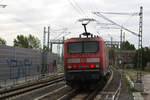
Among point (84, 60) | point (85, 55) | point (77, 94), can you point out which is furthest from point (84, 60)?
point (77, 94)

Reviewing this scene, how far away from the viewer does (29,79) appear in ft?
97.6

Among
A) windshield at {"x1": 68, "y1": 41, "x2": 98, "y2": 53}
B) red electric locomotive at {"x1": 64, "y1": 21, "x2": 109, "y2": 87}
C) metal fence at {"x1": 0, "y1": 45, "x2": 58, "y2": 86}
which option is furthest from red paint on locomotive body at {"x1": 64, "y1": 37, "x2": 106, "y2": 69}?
metal fence at {"x1": 0, "y1": 45, "x2": 58, "y2": 86}

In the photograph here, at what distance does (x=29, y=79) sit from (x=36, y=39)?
6338cm

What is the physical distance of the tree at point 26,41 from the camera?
86.2 metres

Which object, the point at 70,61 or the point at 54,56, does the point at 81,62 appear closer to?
the point at 70,61

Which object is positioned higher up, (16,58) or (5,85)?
(16,58)

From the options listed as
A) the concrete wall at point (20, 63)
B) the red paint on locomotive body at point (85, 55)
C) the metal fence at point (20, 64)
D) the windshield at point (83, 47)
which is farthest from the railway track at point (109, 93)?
the concrete wall at point (20, 63)

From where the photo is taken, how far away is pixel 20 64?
27594 millimetres

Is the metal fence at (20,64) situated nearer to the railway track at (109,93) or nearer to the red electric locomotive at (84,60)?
the red electric locomotive at (84,60)

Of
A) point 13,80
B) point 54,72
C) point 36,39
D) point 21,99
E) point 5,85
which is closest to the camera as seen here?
point 21,99

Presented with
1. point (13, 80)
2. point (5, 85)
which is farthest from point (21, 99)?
point (13, 80)

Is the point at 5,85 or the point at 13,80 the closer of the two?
the point at 5,85

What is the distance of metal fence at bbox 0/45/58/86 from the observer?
23.9 metres

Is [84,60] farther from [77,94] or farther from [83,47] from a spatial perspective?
[77,94]
